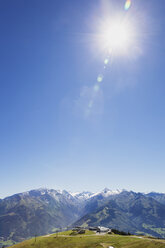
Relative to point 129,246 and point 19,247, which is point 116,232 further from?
point 19,247

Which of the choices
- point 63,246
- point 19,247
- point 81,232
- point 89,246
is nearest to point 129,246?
point 89,246

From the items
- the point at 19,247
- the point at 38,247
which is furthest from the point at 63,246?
the point at 19,247

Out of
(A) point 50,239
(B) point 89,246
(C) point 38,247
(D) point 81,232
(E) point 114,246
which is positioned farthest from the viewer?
(D) point 81,232

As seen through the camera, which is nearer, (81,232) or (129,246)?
(129,246)

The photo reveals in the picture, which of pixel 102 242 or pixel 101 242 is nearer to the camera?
pixel 102 242

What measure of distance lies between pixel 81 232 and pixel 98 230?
1697 centimetres

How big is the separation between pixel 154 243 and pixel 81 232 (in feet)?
284

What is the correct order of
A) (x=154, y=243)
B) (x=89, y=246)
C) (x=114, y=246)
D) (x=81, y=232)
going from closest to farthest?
1. (x=154, y=243)
2. (x=114, y=246)
3. (x=89, y=246)
4. (x=81, y=232)

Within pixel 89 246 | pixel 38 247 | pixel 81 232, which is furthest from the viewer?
pixel 81 232

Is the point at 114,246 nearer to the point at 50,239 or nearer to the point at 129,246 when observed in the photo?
the point at 129,246

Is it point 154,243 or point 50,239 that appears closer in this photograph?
point 154,243

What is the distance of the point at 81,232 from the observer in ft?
566

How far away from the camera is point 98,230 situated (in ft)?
589

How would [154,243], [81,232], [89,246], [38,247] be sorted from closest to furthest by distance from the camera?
[154,243]
[89,246]
[38,247]
[81,232]
